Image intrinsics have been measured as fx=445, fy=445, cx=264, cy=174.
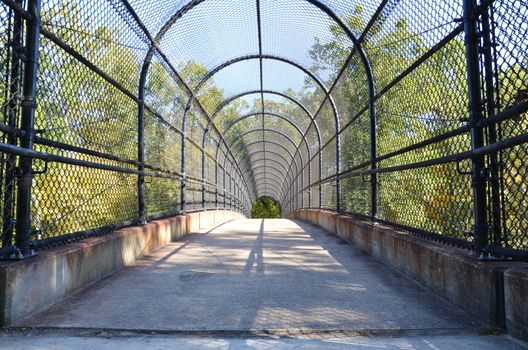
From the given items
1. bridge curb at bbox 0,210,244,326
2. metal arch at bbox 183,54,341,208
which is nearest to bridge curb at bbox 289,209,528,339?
bridge curb at bbox 0,210,244,326

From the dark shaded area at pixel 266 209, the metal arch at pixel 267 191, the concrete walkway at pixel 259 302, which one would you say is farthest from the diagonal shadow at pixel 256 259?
the dark shaded area at pixel 266 209

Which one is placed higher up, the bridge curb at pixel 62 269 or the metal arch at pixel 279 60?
the metal arch at pixel 279 60

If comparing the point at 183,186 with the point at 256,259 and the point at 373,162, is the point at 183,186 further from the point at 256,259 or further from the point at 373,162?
the point at 373,162

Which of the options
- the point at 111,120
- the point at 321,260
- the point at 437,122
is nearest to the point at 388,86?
the point at 437,122

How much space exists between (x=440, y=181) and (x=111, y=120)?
3517 millimetres

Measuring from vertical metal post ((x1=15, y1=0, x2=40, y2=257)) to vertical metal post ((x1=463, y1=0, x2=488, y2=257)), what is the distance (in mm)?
2955

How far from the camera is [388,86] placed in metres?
5.20

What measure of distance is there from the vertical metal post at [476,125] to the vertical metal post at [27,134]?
9.70 feet

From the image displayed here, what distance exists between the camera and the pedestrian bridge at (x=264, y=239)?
8.96 ft

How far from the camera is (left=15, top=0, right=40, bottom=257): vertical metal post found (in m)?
2.94

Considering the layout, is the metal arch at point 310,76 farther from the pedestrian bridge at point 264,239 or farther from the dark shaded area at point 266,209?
the dark shaded area at point 266,209

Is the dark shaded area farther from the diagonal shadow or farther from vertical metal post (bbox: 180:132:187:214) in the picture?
the diagonal shadow

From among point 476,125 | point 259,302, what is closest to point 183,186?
point 259,302

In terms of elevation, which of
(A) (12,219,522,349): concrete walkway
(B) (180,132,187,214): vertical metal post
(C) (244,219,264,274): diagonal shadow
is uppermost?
(B) (180,132,187,214): vertical metal post
